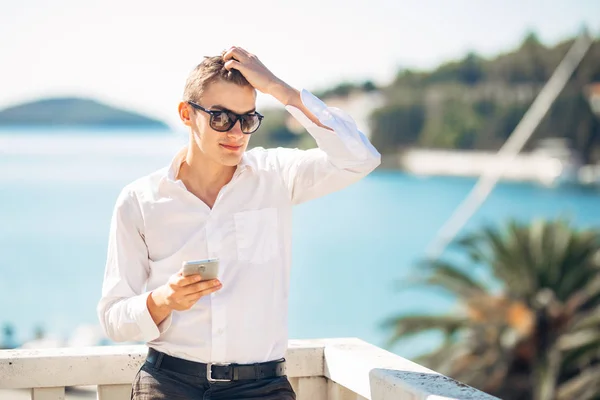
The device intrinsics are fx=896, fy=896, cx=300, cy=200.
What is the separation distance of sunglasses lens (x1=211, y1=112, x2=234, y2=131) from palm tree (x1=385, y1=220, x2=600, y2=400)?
9.79 metres

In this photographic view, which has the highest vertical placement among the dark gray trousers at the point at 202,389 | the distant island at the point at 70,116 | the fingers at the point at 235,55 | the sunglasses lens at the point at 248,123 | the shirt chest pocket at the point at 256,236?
the distant island at the point at 70,116

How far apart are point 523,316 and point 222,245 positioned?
1028cm

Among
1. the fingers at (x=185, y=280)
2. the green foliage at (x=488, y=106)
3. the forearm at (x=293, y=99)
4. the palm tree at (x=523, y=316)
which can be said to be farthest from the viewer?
the green foliage at (x=488, y=106)

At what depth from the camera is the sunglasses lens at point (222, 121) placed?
8.52 feet

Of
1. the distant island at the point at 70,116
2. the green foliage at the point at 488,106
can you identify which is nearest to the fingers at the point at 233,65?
the distant island at the point at 70,116

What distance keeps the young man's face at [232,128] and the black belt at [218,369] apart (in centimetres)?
59

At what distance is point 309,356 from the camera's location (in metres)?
3.09

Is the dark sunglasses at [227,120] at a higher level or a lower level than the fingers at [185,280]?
higher

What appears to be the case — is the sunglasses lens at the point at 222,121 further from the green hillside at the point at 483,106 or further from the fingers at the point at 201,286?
the green hillside at the point at 483,106

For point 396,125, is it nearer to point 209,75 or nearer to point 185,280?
point 209,75

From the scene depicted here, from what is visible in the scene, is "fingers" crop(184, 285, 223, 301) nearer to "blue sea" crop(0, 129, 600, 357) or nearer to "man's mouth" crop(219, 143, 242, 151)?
"man's mouth" crop(219, 143, 242, 151)

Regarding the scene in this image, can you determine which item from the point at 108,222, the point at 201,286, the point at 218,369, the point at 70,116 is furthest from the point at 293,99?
the point at 108,222

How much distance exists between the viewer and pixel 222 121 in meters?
2.60

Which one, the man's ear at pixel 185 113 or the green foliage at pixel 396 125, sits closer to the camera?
the man's ear at pixel 185 113
